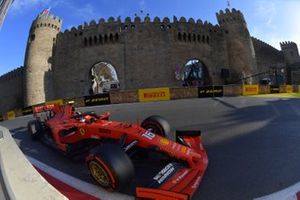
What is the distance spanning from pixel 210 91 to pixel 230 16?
23.8 meters

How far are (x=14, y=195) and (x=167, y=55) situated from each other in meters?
36.5

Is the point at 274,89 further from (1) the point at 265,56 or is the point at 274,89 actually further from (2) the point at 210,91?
(1) the point at 265,56

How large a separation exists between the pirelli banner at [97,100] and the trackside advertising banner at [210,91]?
21.9 feet

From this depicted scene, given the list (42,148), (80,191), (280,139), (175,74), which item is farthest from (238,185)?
(175,74)

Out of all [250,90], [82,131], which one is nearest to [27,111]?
[250,90]

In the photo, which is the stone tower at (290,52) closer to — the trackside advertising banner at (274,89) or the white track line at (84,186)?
the trackside advertising banner at (274,89)

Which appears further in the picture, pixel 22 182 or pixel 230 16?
pixel 230 16

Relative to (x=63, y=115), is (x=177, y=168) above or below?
below

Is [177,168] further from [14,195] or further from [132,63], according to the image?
[132,63]

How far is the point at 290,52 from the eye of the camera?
61406 millimetres

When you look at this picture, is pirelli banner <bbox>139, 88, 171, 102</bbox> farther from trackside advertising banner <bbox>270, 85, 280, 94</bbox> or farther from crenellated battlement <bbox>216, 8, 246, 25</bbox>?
crenellated battlement <bbox>216, 8, 246, 25</bbox>

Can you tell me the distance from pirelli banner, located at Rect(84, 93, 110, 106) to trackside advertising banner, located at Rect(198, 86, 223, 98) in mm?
6683

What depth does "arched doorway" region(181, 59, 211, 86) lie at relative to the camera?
3972 cm

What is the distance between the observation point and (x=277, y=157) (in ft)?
17.8
